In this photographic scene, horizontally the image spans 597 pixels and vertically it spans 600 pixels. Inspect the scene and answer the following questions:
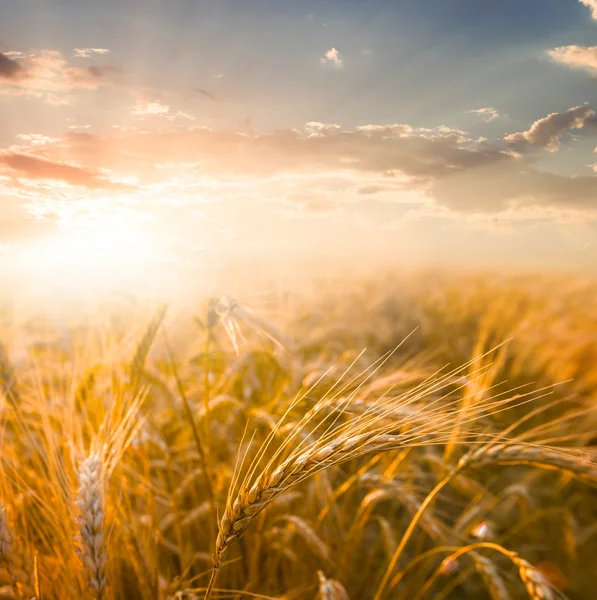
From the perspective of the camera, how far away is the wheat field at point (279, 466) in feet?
3.92

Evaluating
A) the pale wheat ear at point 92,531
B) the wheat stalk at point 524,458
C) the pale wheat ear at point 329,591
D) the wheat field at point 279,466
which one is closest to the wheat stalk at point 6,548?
the wheat field at point 279,466

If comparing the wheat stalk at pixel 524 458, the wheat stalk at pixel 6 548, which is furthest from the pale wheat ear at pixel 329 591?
the wheat stalk at pixel 6 548

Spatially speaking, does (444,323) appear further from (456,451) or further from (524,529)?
(456,451)

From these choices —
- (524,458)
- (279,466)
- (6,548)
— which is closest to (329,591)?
(279,466)

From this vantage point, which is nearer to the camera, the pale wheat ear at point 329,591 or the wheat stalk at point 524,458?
the pale wheat ear at point 329,591

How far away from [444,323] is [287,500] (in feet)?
12.7

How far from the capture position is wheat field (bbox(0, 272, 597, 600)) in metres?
1.19

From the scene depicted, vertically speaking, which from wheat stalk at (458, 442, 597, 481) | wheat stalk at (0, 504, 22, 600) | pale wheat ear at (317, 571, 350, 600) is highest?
wheat stalk at (458, 442, 597, 481)

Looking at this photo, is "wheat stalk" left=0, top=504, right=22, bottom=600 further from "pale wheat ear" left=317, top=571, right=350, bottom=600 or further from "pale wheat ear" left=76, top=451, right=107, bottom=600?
"pale wheat ear" left=317, top=571, right=350, bottom=600

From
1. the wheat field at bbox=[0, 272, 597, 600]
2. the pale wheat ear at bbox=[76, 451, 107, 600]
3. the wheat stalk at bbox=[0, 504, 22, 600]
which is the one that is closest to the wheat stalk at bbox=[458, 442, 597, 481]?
the wheat field at bbox=[0, 272, 597, 600]

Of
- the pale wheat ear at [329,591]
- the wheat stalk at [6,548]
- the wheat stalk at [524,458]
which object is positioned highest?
the wheat stalk at [524,458]

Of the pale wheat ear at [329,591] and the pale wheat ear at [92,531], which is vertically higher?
the pale wheat ear at [92,531]

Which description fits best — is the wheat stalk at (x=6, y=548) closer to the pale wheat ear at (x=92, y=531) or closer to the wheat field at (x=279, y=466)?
the wheat field at (x=279, y=466)

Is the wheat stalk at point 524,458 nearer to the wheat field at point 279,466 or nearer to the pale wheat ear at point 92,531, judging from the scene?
the wheat field at point 279,466
